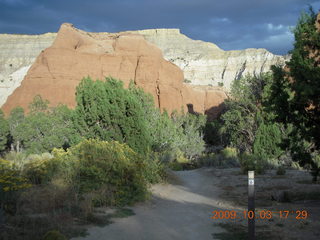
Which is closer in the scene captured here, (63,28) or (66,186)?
(66,186)

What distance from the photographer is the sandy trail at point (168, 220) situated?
246 inches

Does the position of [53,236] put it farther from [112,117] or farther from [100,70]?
[100,70]

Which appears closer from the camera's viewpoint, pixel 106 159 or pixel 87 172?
pixel 87 172

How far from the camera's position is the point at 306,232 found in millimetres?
6102

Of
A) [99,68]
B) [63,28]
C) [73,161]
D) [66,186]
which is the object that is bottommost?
[66,186]

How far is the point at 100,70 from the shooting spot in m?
68.9

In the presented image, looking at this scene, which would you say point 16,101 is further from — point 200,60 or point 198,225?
point 200,60

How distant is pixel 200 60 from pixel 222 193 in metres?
111

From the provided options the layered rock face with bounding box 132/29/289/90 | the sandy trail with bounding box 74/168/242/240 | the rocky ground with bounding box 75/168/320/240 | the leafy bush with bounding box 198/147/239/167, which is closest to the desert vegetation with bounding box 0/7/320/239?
the sandy trail with bounding box 74/168/242/240

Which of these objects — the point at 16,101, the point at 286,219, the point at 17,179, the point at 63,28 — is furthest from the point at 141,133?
the point at 63,28

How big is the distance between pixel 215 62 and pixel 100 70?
61.3 metres

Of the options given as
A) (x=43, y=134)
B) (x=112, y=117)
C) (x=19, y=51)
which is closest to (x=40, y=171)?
(x=112, y=117)

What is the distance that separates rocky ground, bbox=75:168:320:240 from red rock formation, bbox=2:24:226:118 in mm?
54934

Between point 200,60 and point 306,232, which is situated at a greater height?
point 200,60
